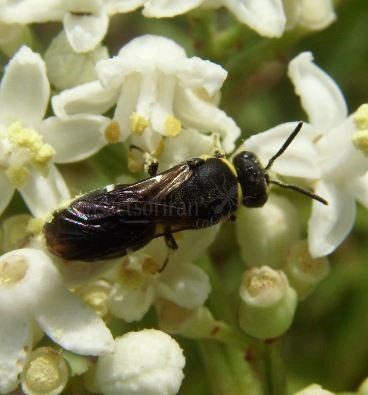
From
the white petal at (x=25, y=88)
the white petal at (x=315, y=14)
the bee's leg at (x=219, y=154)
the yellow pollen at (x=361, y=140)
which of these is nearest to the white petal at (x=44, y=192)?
the white petal at (x=25, y=88)

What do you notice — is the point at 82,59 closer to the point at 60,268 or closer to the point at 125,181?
the point at 125,181

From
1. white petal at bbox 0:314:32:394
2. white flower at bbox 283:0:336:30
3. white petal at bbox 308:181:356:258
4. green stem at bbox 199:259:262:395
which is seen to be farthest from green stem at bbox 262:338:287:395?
white flower at bbox 283:0:336:30

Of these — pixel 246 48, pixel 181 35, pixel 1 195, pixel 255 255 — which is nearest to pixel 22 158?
pixel 1 195

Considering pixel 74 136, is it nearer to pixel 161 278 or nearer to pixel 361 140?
pixel 161 278

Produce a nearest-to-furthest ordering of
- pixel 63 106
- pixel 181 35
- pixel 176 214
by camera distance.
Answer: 1. pixel 176 214
2. pixel 63 106
3. pixel 181 35

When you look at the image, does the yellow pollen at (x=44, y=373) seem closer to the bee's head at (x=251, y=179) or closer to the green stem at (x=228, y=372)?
the green stem at (x=228, y=372)

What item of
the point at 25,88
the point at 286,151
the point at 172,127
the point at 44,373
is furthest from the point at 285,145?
the point at 44,373

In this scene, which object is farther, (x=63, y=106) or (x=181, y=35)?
(x=181, y=35)

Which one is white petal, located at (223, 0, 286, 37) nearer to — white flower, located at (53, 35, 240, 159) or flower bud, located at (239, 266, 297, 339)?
white flower, located at (53, 35, 240, 159)
